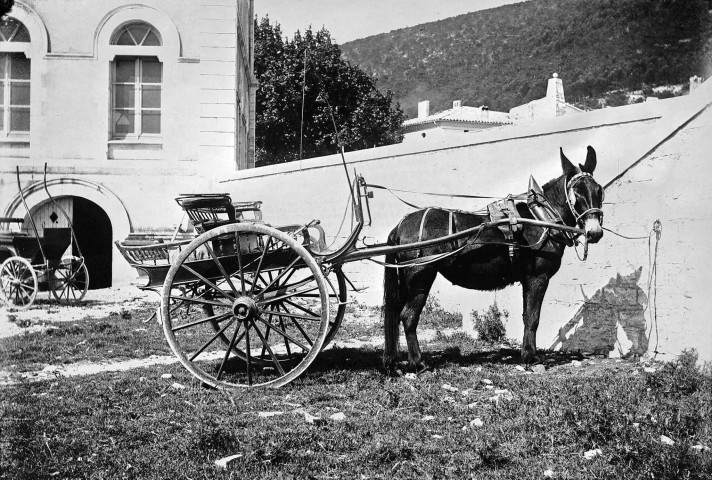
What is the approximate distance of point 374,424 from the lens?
4430mm

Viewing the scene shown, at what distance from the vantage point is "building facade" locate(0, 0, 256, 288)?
5.34 metres

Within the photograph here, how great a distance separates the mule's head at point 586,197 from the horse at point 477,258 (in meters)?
0.01

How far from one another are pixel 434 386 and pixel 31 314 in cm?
559

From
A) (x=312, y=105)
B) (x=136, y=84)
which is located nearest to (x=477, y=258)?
(x=136, y=84)

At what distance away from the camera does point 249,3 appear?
459 inches

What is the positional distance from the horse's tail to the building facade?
242 centimetres

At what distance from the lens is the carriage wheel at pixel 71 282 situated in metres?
9.20

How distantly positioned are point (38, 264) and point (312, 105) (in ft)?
24.2

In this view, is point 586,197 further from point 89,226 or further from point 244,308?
point 89,226

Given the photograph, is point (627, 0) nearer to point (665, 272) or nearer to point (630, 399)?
point (665, 272)

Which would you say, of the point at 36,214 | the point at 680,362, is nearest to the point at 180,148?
the point at 36,214

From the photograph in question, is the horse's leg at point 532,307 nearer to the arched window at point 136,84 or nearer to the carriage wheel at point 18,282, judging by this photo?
the arched window at point 136,84

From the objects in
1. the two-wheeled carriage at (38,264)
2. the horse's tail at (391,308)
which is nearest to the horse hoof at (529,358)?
the horse's tail at (391,308)

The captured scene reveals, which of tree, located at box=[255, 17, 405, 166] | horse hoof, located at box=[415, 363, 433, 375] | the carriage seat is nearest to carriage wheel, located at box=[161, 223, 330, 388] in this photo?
the carriage seat
